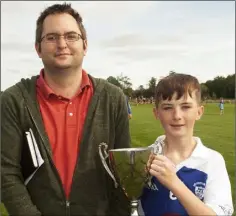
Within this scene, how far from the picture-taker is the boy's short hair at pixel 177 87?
2.56 m

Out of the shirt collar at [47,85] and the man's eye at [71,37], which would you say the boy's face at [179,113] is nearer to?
the shirt collar at [47,85]

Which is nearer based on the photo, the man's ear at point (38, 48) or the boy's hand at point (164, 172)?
the boy's hand at point (164, 172)

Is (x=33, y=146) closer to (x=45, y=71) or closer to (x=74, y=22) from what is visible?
(x=45, y=71)

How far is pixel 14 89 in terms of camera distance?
2.75m

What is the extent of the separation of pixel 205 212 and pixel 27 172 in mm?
1114

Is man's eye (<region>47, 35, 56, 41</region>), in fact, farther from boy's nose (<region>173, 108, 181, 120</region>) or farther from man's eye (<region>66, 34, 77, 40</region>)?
boy's nose (<region>173, 108, 181, 120</region>)

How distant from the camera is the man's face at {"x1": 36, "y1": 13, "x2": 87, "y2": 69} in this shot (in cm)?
267

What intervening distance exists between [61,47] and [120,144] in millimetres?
733

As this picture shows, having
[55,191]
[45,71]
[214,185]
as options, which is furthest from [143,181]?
[45,71]

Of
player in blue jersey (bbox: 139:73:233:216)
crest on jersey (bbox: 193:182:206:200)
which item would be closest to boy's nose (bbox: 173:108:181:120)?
player in blue jersey (bbox: 139:73:233:216)

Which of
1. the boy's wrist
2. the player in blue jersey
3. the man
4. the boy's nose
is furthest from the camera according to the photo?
the man

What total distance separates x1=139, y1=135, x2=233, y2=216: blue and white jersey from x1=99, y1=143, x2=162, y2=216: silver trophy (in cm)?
10

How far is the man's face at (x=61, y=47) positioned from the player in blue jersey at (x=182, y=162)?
56 cm

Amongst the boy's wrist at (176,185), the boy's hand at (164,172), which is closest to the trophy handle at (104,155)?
the boy's hand at (164,172)
